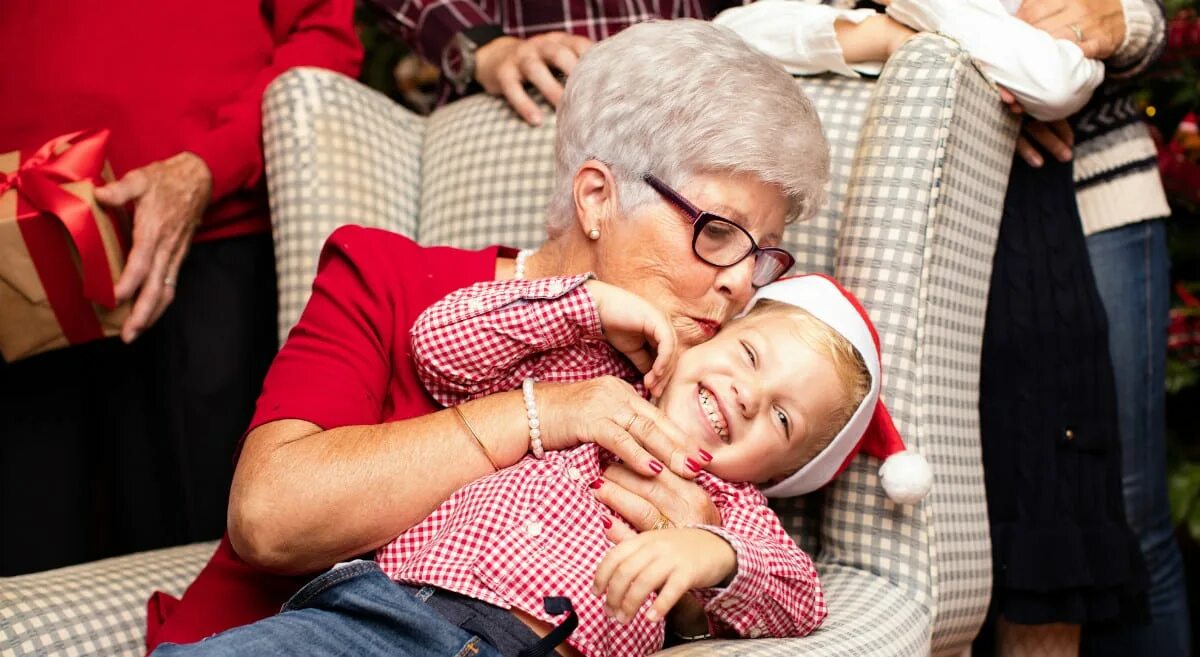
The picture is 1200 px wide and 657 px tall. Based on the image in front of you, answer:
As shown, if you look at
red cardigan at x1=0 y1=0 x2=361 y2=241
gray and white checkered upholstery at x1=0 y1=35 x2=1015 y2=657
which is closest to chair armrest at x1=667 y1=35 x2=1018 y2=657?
gray and white checkered upholstery at x1=0 y1=35 x2=1015 y2=657

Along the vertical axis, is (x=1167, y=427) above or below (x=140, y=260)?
below

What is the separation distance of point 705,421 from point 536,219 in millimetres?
640

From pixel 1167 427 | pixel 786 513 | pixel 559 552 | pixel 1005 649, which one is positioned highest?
pixel 559 552

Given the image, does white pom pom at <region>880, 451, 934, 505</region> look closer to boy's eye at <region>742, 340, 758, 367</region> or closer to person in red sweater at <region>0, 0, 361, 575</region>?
boy's eye at <region>742, 340, 758, 367</region>

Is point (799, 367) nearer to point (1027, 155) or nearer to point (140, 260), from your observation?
point (1027, 155)

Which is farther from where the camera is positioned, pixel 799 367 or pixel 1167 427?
pixel 1167 427

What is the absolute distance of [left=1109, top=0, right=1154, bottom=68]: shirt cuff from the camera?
1776 mm

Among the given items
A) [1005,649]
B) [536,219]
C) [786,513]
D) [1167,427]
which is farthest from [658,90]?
[1167,427]

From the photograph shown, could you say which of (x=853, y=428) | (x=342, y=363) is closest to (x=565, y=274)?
(x=342, y=363)

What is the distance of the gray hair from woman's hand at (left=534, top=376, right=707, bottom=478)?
0.26 meters

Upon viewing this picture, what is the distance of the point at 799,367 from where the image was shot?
4.76 feet

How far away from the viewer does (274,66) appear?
208 centimetres

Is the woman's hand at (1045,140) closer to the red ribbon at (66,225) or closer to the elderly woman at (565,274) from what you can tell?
the elderly woman at (565,274)

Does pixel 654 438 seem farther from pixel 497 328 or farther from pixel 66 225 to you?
pixel 66 225
